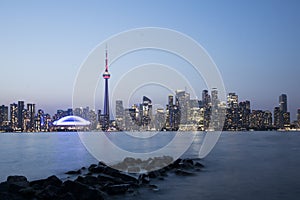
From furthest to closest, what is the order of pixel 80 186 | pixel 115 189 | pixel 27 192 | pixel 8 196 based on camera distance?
pixel 115 189, pixel 27 192, pixel 80 186, pixel 8 196

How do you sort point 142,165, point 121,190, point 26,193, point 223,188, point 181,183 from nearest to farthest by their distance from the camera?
point 26,193, point 121,190, point 223,188, point 181,183, point 142,165

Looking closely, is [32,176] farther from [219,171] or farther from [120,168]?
[219,171]

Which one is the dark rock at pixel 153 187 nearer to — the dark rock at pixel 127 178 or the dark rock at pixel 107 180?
the dark rock at pixel 127 178

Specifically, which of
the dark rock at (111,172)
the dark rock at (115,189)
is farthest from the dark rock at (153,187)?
the dark rock at (111,172)

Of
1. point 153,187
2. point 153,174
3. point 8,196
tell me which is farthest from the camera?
point 153,174

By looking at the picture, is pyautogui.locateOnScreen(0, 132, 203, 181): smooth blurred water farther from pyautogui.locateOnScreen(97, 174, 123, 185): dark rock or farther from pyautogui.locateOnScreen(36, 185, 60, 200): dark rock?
pyautogui.locateOnScreen(36, 185, 60, 200): dark rock

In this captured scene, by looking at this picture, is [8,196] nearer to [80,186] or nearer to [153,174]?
[80,186]

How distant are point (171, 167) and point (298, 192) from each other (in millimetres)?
Result: 10044

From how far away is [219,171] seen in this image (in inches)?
901

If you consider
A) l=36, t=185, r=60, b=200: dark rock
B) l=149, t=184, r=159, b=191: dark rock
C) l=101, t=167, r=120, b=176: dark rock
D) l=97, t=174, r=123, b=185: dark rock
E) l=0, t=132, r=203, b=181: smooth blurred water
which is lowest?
l=0, t=132, r=203, b=181: smooth blurred water

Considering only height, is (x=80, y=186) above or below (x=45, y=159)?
above

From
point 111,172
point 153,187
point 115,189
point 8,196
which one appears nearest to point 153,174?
point 111,172

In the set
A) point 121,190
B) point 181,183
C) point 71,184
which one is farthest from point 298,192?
point 71,184

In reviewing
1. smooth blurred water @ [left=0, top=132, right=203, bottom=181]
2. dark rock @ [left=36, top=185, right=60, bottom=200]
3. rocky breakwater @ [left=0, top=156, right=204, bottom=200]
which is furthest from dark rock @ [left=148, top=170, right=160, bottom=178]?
dark rock @ [left=36, top=185, right=60, bottom=200]
